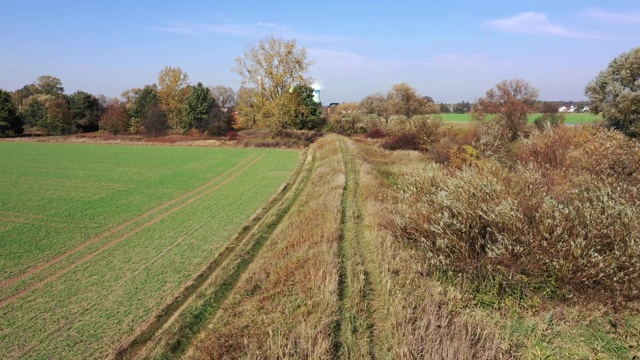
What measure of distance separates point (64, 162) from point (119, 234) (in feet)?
75.8

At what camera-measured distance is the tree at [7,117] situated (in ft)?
178

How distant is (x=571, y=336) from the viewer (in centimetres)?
631

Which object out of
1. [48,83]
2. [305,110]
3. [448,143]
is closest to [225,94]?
[48,83]

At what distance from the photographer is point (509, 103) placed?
40156mm

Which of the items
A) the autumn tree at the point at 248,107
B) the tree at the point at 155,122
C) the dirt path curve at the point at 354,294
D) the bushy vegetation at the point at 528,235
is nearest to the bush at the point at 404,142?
the dirt path curve at the point at 354,294

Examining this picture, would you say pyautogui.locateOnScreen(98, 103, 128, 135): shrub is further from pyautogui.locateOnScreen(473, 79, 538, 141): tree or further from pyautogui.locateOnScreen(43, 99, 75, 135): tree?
pyautogui.locateOnScreen(473, 79, 538, 141): tree

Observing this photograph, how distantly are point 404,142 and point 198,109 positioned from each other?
33937mm

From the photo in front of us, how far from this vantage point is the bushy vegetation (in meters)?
6.81

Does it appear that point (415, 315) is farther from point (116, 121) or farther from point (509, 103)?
point (116, 121)

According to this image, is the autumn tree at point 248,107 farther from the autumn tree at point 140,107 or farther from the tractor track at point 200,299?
the tractor track at point 200,299

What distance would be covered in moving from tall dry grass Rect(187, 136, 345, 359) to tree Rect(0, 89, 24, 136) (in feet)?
208

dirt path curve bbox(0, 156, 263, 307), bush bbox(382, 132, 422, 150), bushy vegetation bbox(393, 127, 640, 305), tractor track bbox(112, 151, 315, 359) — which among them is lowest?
tractor track bbox(112, 151, 315, 359)

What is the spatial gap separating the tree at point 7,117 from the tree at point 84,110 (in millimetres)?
7705

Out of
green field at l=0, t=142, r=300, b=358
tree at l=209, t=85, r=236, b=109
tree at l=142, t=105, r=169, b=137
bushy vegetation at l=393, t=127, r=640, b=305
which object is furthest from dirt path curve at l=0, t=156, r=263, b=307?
tree at l=209, t=85, r=236, b=109
